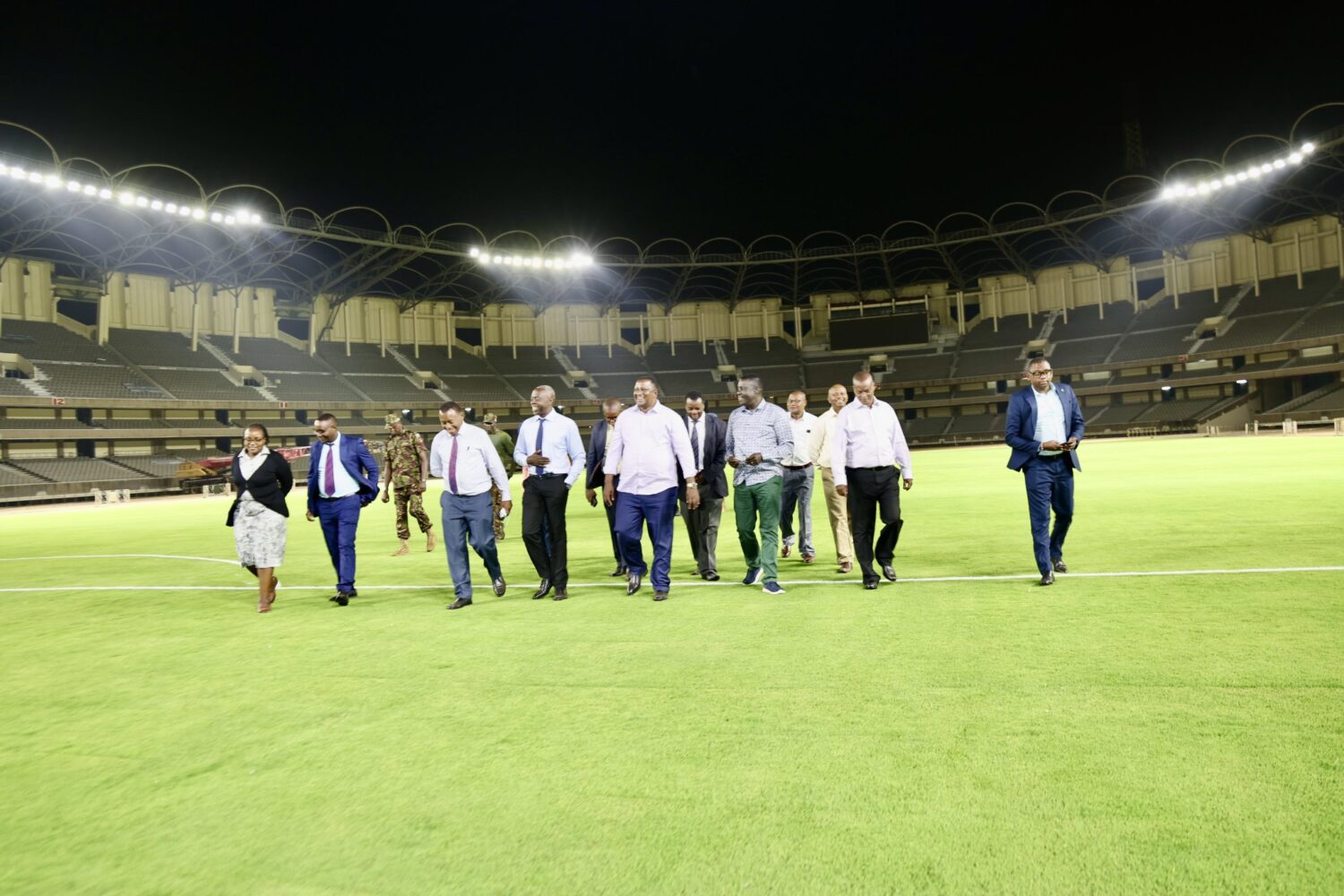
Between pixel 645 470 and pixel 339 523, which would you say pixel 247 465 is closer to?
pixel 339 523

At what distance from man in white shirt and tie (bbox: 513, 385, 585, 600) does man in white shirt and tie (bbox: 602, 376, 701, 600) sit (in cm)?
45

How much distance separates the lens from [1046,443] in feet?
23.5

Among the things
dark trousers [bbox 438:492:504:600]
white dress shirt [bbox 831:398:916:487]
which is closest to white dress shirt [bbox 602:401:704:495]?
dark trousers [bbox 438:492:504:600]

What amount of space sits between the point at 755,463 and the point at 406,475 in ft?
22.4

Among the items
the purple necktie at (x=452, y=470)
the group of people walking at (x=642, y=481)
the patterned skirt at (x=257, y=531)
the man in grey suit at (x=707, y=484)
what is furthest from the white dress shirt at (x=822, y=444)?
the patterned skirt at (x=257, y=531)

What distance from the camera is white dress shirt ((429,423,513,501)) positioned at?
25.3ft

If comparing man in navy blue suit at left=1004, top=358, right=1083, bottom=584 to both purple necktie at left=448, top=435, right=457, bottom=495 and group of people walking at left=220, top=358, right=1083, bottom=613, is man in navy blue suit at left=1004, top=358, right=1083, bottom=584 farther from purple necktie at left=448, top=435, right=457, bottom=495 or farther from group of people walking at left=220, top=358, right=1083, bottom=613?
purple necktie at left=448, top=435, right=457, bottom=495

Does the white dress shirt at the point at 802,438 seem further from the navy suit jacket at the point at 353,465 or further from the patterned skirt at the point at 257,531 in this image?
the patterned skirt at the point at 257,531

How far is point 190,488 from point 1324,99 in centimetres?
6532

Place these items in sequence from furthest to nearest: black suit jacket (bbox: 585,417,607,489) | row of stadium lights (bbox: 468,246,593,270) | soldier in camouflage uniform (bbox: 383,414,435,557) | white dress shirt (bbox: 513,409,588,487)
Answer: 1. row of stadium lights (bbox: 468,246,593,270)
2. soldier in camouflage uniform (bbox: 383,414,435,557)
3. black suit jacket (bbox: 585,417,607,489)
4. white dress shirt (bbox: 513,409,588,487)

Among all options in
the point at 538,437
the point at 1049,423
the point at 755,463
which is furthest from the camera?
the point at 538,437

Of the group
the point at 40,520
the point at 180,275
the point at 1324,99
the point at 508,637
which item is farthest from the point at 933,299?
the point at 508,637

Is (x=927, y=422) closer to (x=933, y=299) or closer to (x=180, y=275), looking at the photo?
(x=933, y=299)

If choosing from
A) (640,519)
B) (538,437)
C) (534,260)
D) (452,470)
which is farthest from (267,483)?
(534,260)
